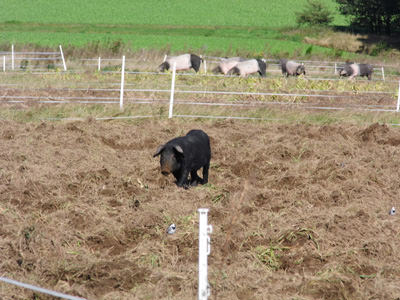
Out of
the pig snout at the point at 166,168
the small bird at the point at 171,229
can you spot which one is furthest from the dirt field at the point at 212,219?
the pig snout at the point at 166,168

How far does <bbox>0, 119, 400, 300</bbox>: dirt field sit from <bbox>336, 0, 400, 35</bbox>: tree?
101ft

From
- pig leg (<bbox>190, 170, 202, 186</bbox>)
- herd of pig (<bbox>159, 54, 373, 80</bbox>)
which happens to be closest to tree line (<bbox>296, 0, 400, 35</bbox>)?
herd of pig (<bbox>159, 54, 373, 80</bbox>)

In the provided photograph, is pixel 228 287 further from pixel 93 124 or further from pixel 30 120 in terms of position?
pixel 30 120

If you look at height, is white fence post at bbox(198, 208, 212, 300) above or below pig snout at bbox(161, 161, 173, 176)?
above

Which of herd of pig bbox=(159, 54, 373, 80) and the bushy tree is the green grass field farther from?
herd of pig bbox=(159, 54, 373, 80)

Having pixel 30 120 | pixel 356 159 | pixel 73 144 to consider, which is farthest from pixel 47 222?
pixel 30 120

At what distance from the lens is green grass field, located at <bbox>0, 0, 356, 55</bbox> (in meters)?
34.2

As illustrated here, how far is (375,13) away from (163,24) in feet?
50.0

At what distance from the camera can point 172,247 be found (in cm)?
607

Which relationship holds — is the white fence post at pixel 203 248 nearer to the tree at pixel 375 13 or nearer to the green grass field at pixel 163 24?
the green grass field at pixel 163 24

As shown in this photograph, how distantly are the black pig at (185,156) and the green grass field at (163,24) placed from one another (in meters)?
22.6

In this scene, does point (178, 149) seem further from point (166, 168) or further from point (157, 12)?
point (157, 12)

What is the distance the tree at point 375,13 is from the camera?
3894 centimetres

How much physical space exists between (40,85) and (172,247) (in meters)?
12.5
